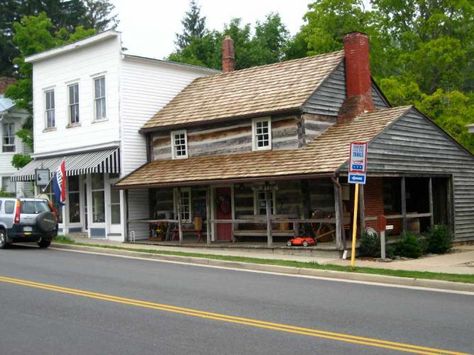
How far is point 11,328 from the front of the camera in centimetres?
888

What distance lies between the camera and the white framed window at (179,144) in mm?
24484

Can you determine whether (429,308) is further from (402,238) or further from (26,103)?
(26,103)

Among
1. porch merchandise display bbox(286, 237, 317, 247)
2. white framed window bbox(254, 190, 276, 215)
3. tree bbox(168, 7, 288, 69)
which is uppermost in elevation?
tree bbox(168, 7, 288, 69)

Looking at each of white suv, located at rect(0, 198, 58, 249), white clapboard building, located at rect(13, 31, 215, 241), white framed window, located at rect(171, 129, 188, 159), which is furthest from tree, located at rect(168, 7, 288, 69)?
white suv, located at rect(0, 198, 58, 249)

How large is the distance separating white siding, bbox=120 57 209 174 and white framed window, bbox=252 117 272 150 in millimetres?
5756

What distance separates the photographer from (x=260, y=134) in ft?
72.3

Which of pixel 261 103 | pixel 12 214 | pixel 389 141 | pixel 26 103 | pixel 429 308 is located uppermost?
pixel 26 103

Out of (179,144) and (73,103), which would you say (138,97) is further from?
(73,103)

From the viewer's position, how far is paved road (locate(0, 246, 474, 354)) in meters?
7.74

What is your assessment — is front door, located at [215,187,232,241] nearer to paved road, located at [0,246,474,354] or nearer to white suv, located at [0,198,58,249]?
white suv, located at [0,198,58,249]

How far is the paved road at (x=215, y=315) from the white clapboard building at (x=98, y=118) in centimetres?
1091

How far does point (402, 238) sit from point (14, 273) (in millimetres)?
11018

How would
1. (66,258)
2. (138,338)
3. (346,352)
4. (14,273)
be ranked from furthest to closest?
1. (66,258)
2. (14,273)
3. (138,338)
4. (346,352)

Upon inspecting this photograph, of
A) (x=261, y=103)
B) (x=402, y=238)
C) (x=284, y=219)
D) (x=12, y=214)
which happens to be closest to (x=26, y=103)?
(x=12, y=214)
